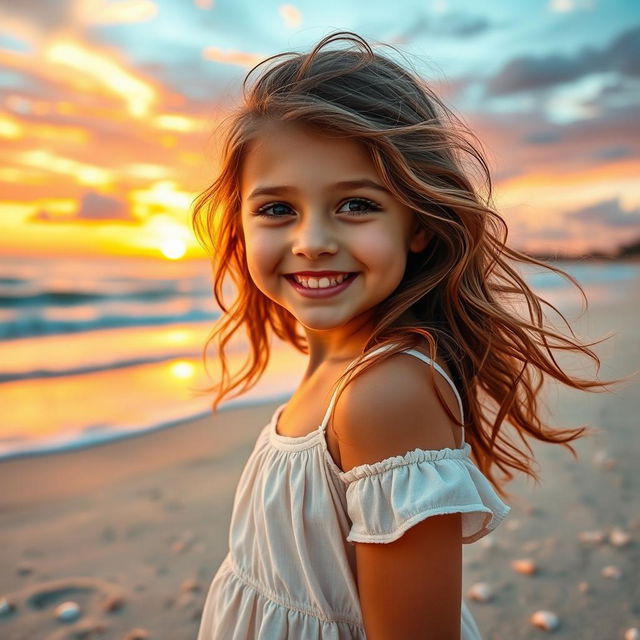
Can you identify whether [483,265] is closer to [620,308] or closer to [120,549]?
[120,549]

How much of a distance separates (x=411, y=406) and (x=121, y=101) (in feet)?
47.7

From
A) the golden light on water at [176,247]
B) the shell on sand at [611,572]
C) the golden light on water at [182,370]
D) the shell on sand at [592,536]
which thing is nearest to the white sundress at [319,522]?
the shell on sand at [611,572]

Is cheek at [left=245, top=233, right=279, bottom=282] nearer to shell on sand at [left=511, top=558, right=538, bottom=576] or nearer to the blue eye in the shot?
the blue eye

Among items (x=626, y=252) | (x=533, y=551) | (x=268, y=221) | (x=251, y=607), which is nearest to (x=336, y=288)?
(x=268, y=221)

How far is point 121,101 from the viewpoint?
14.1 metres

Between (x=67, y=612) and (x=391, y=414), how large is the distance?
205 centimetres

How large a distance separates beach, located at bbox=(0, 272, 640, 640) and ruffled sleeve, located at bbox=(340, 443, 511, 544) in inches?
48.4

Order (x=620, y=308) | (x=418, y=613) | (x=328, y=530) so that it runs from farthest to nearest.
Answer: (x=620, y=308), (x=328, y=530), (x=418, y=613)

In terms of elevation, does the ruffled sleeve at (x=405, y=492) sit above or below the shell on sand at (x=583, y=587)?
above

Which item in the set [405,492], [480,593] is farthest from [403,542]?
[480,593]

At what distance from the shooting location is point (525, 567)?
2.90 meters

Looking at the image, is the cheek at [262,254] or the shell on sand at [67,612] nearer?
the cheek at [262,254]

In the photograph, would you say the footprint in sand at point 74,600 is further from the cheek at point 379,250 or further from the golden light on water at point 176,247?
the golden light on water at point 176,247

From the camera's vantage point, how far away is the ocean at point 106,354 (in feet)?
16.0
